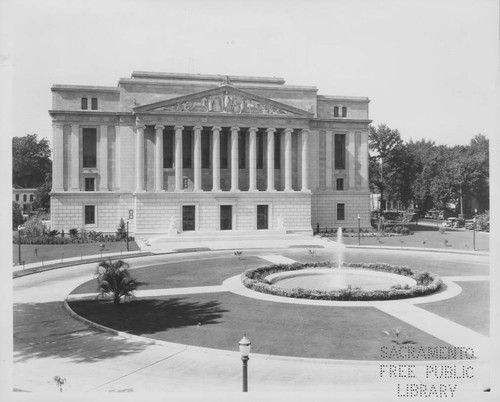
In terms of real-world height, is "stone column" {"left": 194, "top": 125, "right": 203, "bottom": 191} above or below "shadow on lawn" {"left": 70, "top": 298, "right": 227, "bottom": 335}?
above

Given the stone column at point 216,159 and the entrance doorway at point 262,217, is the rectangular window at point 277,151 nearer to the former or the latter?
the entrance doorway at point 262,217

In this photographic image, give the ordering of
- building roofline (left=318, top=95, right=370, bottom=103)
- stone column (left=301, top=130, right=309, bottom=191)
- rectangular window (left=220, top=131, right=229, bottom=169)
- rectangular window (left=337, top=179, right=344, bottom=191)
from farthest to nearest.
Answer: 1. rectangular window (left=337, top=179, right=344, bottom=191)
2. building roofline (left=318, top=95, right=370, bottom=103)
3. rectangular window (left=220, top=131, right=229, bottom=169)
4. stone column (left=301, top=130, right=309, bottom=191)

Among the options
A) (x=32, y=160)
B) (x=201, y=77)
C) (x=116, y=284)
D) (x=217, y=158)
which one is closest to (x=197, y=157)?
(x=217, y=158)

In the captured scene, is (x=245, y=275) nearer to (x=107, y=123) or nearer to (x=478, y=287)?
(x=478, y=287)

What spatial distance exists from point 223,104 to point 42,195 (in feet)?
151

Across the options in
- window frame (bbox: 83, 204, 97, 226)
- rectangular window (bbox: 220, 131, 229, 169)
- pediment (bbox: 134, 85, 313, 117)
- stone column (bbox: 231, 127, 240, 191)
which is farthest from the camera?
rectangular window (bbox: 220, 131, 229, 169)

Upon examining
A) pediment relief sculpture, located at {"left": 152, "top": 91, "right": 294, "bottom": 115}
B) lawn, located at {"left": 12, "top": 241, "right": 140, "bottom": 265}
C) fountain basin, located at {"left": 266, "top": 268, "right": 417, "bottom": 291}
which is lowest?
A: fountain basin, located at {"left": 266, "top": 268, "right": 417, "bottom": 291}

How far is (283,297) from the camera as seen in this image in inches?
1008

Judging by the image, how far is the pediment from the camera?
196ft

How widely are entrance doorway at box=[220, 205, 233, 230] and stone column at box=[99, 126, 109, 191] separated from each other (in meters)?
16.4

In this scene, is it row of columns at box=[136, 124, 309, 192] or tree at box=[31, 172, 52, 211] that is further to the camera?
tree at box=[31, 172, 52, 211]

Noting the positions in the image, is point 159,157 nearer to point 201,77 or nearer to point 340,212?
point 201,77

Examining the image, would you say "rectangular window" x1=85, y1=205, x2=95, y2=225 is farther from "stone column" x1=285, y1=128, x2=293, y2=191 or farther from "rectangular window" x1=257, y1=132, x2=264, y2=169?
"stone column" x1=285, y1=128, x2=293, y2=191

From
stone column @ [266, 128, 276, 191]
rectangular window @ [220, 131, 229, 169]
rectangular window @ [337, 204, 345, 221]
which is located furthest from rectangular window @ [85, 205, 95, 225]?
rectangular window @ [337, 204, 345, 221]
